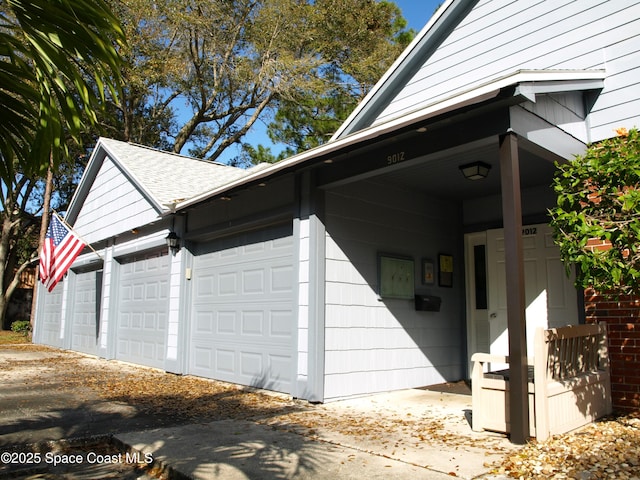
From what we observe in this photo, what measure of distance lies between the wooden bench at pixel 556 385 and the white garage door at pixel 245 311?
285cm

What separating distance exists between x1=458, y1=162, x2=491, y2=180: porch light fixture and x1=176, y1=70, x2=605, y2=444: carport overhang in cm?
7

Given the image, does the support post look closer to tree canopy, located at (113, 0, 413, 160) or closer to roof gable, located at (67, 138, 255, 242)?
roof gable, located at (67, 138, 255, 242)

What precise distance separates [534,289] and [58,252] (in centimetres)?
1014

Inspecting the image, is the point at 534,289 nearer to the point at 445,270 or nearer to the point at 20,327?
the point at 445,270

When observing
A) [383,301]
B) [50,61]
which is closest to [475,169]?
[383,301]

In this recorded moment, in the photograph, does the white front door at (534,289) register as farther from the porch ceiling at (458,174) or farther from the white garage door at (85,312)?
the white garage door at (85,312)

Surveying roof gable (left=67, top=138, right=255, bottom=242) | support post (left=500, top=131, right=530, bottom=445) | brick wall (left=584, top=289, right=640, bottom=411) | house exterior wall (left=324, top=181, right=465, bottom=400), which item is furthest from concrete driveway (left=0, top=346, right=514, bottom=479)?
roof gable (left=67, top=138, right=255, bottom=242)

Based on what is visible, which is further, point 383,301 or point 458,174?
point 383,301

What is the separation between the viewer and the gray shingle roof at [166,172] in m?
11.3

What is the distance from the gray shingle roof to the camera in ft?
37.0

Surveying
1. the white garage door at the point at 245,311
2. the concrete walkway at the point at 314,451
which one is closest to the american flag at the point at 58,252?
the white garage door at the point at 245,311

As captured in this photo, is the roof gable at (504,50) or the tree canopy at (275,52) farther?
the tree canopy at (275,52)

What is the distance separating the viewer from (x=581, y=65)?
661 centimetres

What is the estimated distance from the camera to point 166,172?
13.1 m
